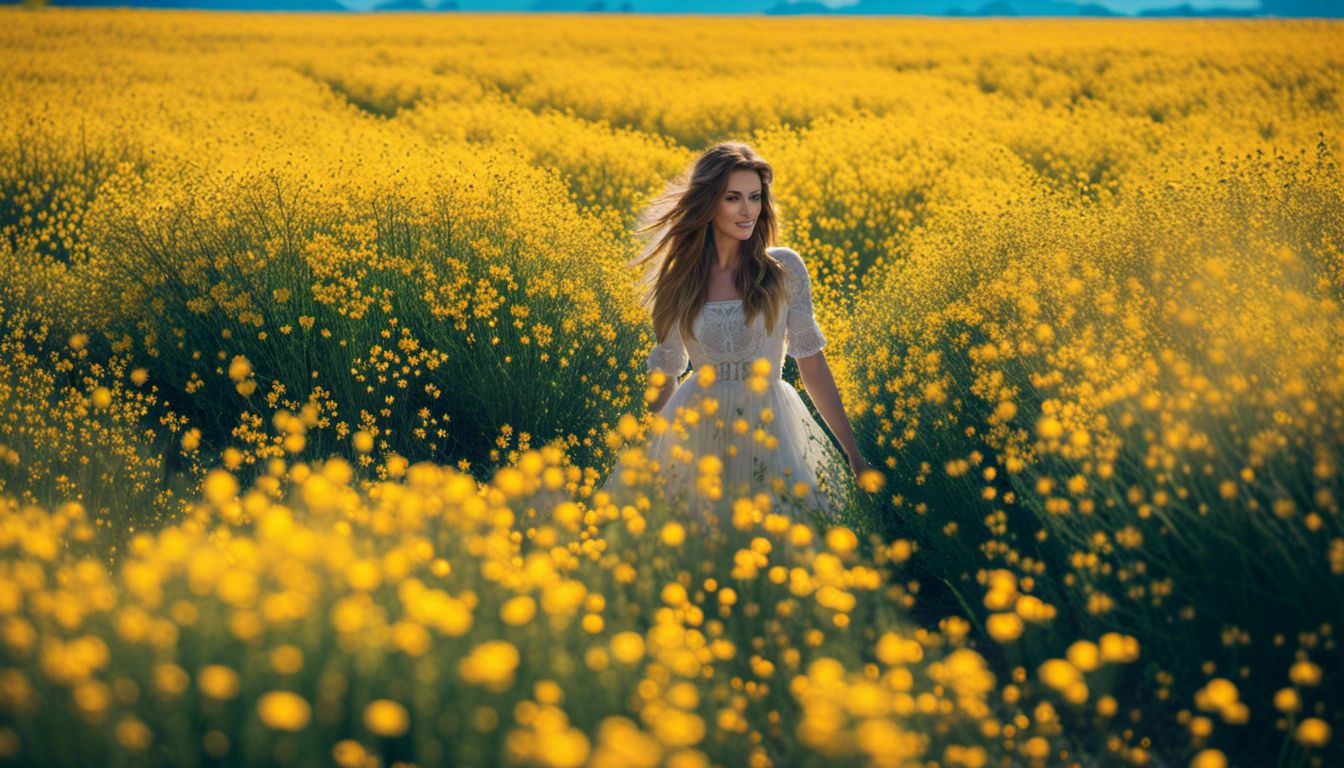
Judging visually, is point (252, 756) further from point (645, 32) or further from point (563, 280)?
point (645, 32)

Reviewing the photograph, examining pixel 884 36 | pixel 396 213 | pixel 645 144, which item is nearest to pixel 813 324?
pixel 396 213

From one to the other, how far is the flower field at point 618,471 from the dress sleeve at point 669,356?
0.93ft

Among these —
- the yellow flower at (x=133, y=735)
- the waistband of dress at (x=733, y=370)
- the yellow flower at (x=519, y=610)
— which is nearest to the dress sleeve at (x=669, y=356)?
the waistband of dress at (x=733, y=370)

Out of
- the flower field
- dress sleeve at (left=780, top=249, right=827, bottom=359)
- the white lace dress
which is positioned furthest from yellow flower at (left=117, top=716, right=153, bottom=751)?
dress sleeve at (left=780, top=249, right=827, bottom=359)

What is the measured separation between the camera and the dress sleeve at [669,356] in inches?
155

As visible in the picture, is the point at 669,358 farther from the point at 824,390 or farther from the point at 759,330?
the point at 824,390

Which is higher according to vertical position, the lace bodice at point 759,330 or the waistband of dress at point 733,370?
the lace bodice at point 759,330

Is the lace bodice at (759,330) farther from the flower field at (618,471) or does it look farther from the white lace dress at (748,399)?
the flower field at (618,471)

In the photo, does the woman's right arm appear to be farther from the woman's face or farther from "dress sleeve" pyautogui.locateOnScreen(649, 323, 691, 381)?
the woman's face

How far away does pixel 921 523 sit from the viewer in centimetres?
347

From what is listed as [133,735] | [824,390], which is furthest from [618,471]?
[133,735]

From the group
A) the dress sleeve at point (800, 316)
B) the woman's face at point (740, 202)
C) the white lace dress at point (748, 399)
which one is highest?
the woman's face at point (740, 202)

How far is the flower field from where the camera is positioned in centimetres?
169

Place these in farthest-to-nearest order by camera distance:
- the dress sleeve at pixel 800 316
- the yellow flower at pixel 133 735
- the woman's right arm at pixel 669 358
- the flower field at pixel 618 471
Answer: the woman's right arm at pixel 669 358 → the dress sleeve at pixel 800 316 → the flower field at pixel 618 471 → the yellow flower at pixel 133 735
